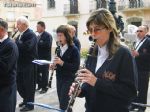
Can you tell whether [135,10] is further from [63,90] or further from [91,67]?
[91,67]

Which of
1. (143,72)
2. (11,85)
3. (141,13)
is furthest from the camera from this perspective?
(141,13)

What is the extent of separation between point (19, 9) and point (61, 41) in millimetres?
35679

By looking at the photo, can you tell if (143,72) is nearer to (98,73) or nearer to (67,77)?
(67,77)

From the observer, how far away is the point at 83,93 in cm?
352

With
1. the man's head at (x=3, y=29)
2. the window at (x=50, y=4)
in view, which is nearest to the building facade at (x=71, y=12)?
the window at (x=50, y=4)

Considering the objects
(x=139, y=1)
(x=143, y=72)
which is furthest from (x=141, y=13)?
(x=143, y=72)

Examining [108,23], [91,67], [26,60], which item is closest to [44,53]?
[26,60]

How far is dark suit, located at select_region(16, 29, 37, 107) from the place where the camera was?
816cm

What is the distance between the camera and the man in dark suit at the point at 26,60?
815cm

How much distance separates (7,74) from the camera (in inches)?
206

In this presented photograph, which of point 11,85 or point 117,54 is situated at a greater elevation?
point 117,54

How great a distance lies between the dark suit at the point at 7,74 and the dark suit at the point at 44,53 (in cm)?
552

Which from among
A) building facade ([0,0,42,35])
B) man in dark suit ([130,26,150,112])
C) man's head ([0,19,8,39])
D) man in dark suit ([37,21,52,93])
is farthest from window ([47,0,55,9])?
man's head ([0,19,8,39])

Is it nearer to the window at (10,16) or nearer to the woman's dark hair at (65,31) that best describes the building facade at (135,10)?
the window at (10,16)
